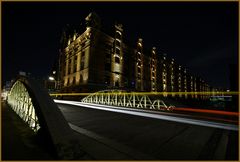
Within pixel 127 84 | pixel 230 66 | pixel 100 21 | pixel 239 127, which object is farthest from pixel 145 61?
pixel 239 127

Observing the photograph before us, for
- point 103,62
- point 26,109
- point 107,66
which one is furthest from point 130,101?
point 107,66

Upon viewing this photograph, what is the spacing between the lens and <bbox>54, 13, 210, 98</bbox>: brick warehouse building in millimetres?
46562

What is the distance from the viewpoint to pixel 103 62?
49812 millimetres

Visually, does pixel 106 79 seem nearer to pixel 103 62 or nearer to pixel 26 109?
pixel 103 62

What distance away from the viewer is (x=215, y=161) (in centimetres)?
458

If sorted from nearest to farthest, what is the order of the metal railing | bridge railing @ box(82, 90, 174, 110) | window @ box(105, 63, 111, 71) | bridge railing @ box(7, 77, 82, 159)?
bridge railing @ box(7, 77, 82, 159), the metal railing, bridge railing @ box(82, 90, 174, 110), window @ box(105, 63, 111, 71)

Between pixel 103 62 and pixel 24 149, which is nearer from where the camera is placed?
pixel 24 149

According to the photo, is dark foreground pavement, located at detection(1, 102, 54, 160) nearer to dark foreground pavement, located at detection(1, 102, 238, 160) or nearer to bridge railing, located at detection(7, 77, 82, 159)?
dark foreground pavement, located at detection(1, 102, 238, 160)

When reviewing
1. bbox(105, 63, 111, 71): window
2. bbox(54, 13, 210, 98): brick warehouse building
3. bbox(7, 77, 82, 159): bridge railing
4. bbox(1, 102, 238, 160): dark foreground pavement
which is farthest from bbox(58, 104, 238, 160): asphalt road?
bbox(105, 63, 111, 71): window

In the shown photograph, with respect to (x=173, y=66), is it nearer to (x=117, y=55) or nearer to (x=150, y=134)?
(x=117, y=55)

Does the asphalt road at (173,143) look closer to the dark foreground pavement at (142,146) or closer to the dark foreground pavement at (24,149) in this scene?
the dark foreground pavement at (142,146)

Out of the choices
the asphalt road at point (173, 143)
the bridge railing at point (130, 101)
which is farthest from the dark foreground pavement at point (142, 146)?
the bridge railing at point (130, 101)

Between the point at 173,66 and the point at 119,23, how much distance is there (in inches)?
2198

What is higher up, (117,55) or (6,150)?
(117,55)
